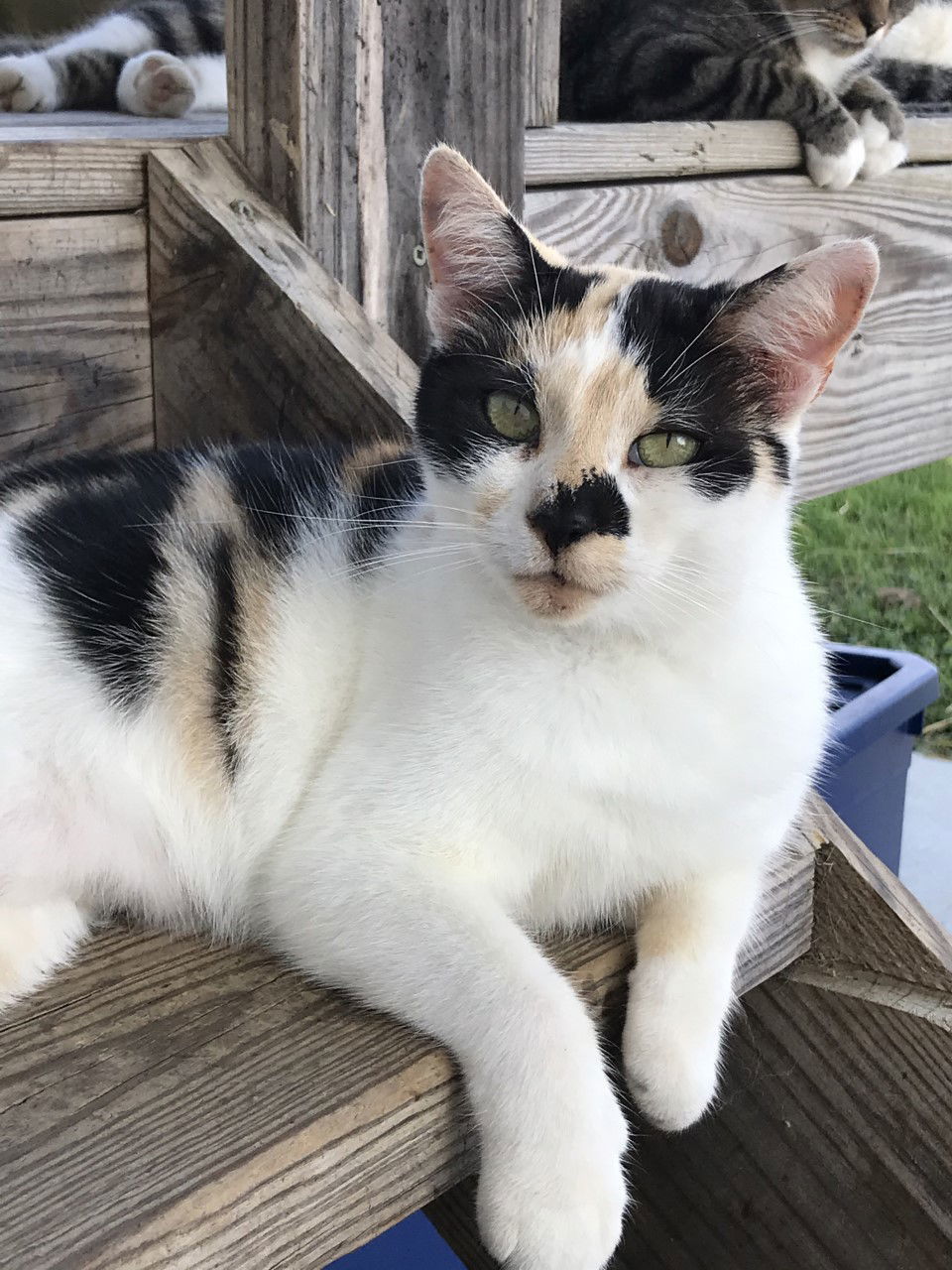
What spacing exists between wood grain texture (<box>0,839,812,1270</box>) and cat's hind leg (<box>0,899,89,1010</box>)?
0.07 feet

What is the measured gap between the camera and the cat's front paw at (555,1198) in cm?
76

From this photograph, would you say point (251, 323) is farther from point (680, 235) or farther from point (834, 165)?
point (834, 165)

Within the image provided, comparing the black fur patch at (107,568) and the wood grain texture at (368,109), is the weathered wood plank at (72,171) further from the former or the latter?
the black fur patch at (107,568)

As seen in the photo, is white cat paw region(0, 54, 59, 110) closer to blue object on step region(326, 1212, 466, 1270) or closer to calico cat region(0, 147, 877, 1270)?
calico cat region(0, 147, 877, 1270)

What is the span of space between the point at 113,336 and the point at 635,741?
0.77 metres

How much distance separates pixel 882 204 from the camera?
1.98 m

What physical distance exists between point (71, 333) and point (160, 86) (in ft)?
2.89

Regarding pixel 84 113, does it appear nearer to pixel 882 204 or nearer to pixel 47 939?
pixel 882 204

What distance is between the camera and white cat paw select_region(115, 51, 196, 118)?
1.93 metres

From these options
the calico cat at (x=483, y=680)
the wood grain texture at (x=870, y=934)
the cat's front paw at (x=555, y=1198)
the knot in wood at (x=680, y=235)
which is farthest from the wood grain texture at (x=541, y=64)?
the cat's front paw at (x=555, y=1198)

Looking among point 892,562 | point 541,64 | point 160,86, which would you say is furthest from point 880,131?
point 892,562

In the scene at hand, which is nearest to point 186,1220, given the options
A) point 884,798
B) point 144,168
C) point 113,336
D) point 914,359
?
point 113,336

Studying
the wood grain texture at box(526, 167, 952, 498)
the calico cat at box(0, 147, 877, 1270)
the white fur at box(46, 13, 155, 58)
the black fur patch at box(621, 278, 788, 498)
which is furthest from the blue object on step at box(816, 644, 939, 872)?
the white fur at box(46, 13, 155, 58)

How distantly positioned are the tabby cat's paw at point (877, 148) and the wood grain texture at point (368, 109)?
819 millimetres
